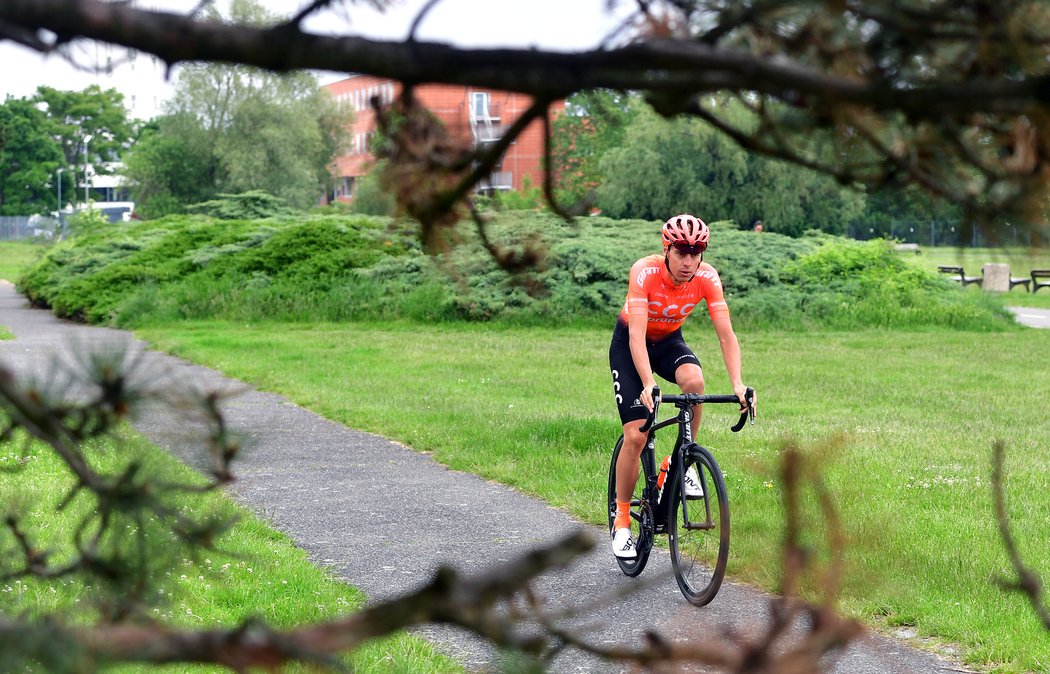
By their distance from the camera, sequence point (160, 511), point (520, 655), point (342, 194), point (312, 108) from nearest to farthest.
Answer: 1. point (520, 655)
2. point (160, 511)
3. point (312, 108)
4. point (342, 194)

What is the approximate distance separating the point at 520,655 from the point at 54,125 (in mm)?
74747

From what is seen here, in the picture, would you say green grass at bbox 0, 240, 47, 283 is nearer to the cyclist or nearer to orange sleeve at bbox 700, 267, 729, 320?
the cyclist

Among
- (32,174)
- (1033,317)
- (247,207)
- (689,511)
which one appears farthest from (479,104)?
(32,174)

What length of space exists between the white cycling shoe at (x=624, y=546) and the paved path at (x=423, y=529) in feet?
0.48

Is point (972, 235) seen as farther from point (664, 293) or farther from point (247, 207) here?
point (247, 207)

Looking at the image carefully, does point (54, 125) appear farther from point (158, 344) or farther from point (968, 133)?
point (968, 133)

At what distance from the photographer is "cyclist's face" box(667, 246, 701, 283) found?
6.48 meters

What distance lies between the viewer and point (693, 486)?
651 centimetres

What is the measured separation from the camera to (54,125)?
71000 mm

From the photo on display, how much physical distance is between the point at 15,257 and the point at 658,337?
5780 cm

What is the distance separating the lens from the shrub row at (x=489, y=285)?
22.0 meters

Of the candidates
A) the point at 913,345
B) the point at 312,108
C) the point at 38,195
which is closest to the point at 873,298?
the point at 913,345

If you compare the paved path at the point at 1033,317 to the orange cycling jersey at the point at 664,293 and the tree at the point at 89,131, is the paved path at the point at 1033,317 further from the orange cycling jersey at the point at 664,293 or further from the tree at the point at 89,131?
the tree at the point at 89,131

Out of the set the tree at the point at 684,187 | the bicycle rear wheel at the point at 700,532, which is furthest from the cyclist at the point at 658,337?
the tree at the point at 684,187
